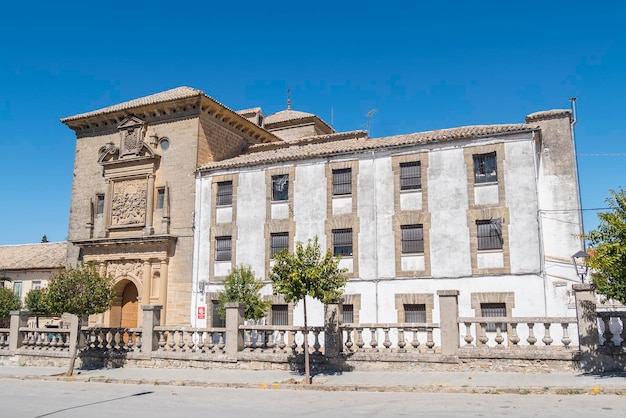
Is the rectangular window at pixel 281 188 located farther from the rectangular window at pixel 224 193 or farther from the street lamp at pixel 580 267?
the street lamp at pixel 580 267

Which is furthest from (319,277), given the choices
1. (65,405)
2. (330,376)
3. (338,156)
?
(338,156)

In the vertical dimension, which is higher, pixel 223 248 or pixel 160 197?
pixel 160 197

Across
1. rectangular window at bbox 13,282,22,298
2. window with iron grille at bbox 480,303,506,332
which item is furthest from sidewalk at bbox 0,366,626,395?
rectangular window at bbox 13,282,22,298

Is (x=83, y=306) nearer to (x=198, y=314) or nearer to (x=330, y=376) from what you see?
(x=198, y=314)

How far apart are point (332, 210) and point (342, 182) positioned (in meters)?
1.27

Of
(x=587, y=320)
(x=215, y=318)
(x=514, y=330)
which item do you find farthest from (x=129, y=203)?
(x=587, y=320)

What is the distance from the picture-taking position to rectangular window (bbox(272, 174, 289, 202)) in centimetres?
2552

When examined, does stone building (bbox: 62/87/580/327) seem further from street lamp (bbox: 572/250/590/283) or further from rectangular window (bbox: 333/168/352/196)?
street lamp (bbox: 572/250/590/283)

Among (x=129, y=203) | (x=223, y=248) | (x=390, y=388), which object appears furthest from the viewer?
(x=129, y=203)

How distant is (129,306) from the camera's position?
1101 inches

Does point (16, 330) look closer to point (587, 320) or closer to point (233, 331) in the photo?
point (233, 331)

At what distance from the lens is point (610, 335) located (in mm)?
14094

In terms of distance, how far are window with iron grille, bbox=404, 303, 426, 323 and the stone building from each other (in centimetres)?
5

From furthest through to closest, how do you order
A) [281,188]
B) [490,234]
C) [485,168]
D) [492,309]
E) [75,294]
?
[281,188], [485,168], [490,234], [492,309], [75,294]
